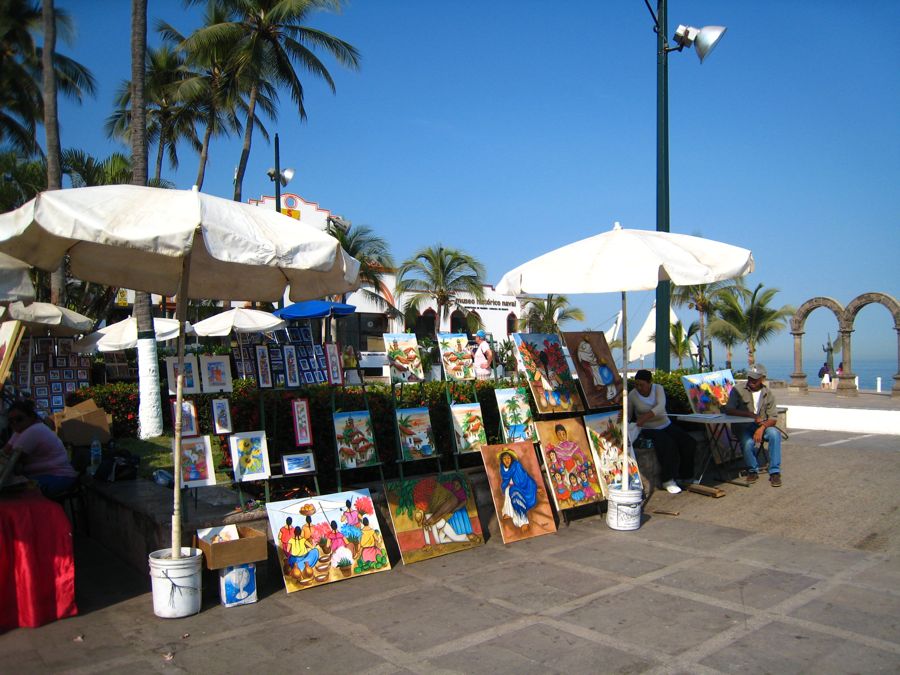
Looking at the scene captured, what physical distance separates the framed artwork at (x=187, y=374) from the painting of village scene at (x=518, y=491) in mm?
2820

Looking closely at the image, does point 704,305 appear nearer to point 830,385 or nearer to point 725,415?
point 830,385

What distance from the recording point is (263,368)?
6.01m

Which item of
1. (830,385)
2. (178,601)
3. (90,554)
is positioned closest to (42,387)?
(90,554)

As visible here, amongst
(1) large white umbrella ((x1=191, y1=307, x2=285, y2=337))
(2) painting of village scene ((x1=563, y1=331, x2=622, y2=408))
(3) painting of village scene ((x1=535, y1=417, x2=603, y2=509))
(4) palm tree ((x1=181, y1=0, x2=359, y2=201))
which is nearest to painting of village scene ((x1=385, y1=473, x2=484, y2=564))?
(3) painting of village scene ((x1=535, y1=417, x2=603, y2=509))

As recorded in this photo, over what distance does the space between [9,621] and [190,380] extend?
2.06m

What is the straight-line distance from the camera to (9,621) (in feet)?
15.3

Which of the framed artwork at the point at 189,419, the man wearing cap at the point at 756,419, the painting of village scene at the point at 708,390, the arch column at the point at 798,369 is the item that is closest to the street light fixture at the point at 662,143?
the painting of village scene at the point at 708,390

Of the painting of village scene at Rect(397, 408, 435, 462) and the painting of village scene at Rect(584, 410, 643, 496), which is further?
the painting of village scene at Rect(584, 410, 643, 496)

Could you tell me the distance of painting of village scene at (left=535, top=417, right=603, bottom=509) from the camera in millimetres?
7133

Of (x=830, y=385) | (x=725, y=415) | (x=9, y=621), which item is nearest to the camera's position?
(x=9, y=621)

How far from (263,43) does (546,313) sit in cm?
2174

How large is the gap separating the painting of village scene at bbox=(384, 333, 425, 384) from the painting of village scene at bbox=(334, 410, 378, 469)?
2.17 feet

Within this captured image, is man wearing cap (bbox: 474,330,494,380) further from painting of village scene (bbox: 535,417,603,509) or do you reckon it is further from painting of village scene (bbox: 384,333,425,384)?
painting of village scene (bbox: 535,417,603,509)

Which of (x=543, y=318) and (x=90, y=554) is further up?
(x=543, y=318)
